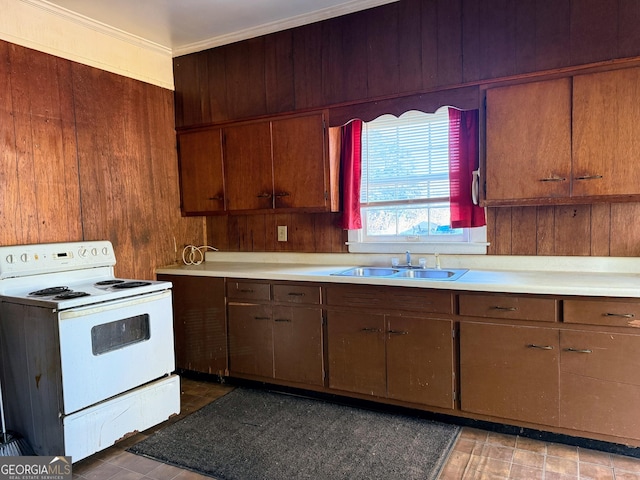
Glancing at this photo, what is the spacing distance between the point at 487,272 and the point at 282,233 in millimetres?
1551

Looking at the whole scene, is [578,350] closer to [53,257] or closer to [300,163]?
[300,163]

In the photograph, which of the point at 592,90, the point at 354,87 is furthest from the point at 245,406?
the point at 592,90

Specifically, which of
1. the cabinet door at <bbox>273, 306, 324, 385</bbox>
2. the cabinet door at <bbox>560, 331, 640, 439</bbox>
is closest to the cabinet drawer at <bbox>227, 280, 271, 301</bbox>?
the cabinet door at <bbox>273, 306, 324, 385</bbox>

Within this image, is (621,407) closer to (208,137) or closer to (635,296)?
(635,296)

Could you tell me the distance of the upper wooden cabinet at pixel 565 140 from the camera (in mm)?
2170

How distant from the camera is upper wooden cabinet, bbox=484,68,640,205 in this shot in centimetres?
217

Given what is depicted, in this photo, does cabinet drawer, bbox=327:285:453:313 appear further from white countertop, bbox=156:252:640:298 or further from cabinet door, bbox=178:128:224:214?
cabinet door, bbox=178:128:224:214

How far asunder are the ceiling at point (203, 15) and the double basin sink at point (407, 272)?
1.68 meters

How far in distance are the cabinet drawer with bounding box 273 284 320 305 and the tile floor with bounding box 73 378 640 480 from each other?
112 centimetres

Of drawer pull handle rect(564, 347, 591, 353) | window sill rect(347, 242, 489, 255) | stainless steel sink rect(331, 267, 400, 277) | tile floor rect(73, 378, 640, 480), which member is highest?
window sill rect(347, 242, 489, 255)

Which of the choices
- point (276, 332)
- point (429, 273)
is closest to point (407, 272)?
point (429, 273)

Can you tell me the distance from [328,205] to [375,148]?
0.55 metres

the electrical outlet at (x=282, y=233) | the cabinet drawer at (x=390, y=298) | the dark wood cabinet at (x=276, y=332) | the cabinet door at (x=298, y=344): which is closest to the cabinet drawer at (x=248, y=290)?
the dark wood cabinet at (x=276, y=332)

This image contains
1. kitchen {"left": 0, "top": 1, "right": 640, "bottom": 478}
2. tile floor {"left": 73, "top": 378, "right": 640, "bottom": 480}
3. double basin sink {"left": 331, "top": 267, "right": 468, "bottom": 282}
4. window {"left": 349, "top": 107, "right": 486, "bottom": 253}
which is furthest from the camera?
window {"left": 349, "top": 107, "right": 486, "bottom": 253}
